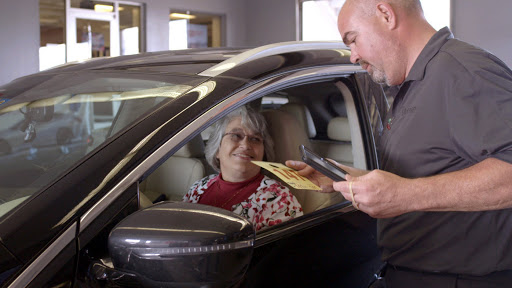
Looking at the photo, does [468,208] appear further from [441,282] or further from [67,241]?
[67,241]

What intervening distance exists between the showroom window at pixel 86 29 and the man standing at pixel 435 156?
11.0 meters

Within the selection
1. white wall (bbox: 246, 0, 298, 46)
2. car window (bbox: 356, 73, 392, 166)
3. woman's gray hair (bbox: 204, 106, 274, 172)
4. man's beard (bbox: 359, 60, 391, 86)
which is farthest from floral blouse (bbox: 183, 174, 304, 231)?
white wall (bbox: 246, 0, 298, 46)

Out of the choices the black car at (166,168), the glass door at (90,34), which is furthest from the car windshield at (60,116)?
the glass door at (90,34)

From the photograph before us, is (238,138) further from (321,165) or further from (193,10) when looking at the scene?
(193,10)

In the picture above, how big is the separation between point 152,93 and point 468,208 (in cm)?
89

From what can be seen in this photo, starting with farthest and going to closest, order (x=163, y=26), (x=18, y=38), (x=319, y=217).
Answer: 1. (x=163, y=26)
2. (x=18, y=38)
3. (x=319, y=217)

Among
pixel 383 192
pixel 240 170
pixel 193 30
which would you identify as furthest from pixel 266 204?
pixel 193 30

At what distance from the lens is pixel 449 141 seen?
5.17 ft

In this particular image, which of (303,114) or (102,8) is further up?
(102,8)

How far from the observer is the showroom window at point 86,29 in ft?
39.5

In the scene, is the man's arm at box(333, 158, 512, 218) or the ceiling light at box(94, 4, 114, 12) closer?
the man's arm at box(333, 158, 512, 218)

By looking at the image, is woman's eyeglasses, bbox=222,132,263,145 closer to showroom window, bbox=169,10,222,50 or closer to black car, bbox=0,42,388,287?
black car, bbox=0,42,388,287

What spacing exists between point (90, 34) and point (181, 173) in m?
11.1

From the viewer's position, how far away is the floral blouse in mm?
2023
